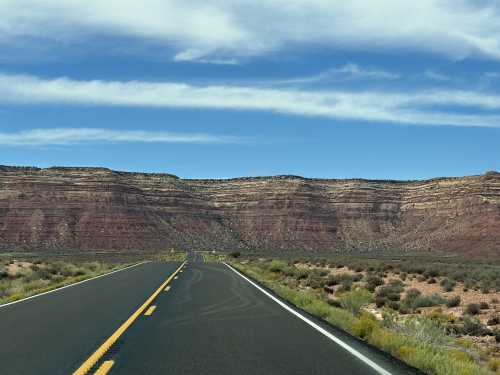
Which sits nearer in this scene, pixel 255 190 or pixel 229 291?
pixel 229 291

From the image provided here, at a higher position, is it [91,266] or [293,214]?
[293,214]

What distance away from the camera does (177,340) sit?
34.0 ft

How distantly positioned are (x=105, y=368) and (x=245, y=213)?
121534 mm

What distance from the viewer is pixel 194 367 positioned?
26.5 feet

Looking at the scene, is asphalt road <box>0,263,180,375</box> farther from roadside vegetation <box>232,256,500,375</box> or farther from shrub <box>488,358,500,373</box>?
shrub <box>488,358,500,373</box>

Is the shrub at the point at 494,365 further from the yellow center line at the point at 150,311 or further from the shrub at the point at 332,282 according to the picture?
the shrub at the point at 332,282

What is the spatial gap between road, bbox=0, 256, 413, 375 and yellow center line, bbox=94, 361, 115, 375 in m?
0.05

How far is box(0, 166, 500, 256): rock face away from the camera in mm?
106312

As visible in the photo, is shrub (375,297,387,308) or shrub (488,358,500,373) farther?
shrub (375,297,387,308)

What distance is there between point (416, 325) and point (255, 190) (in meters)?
121

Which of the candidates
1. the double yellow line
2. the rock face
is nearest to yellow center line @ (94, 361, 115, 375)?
the double yellow line

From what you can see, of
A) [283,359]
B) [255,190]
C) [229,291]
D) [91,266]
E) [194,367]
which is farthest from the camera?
[255,190]

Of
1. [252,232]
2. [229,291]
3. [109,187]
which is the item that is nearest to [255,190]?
[252,232]

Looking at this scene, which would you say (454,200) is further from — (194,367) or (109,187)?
(194,367)
